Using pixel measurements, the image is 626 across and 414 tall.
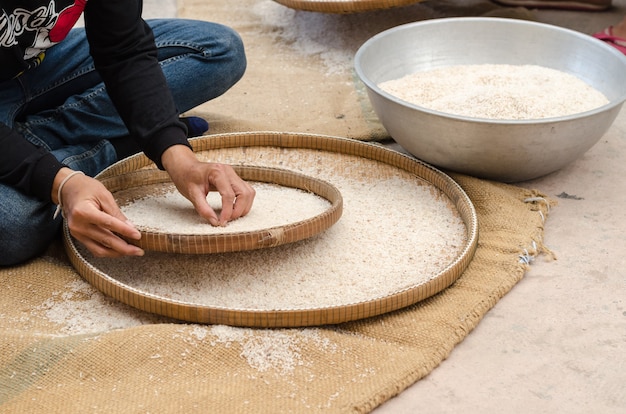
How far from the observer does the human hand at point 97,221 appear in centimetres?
130

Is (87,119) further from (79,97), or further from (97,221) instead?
(97,221)

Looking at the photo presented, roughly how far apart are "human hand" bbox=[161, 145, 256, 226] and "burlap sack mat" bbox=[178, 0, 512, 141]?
0.61 meters

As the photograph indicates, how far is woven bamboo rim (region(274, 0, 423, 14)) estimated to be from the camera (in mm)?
2410

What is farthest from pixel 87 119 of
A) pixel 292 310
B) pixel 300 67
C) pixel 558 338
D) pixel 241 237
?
pixel 558 338

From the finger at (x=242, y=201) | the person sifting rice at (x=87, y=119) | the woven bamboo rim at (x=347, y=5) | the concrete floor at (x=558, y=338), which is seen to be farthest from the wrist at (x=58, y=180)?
the woven bamboo rim at (x=347, y=5)

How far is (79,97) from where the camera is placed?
181 cm

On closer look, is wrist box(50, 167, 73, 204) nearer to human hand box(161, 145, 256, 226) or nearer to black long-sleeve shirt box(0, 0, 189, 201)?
black long-sleeve shirt box(0, 0, 189, 201)

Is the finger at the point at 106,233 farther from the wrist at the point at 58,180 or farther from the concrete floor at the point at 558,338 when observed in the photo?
the concrete floor at the point at 558,338

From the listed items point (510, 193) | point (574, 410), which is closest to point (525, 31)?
point (510, 193)

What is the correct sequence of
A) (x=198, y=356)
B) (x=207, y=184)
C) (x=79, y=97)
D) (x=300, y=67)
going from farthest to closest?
(x=300, y=67)
(x=79, y=97)
(x=207, y=184)
(x=198, y=356)

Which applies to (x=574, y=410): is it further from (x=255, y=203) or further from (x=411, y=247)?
(x=255, y=203)

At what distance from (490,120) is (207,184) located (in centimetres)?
62

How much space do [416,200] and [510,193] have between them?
0.78 feet

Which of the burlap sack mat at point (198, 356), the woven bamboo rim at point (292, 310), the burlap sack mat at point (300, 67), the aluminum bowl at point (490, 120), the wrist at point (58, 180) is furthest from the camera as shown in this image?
the burlap sack mat at point (300, 67)
